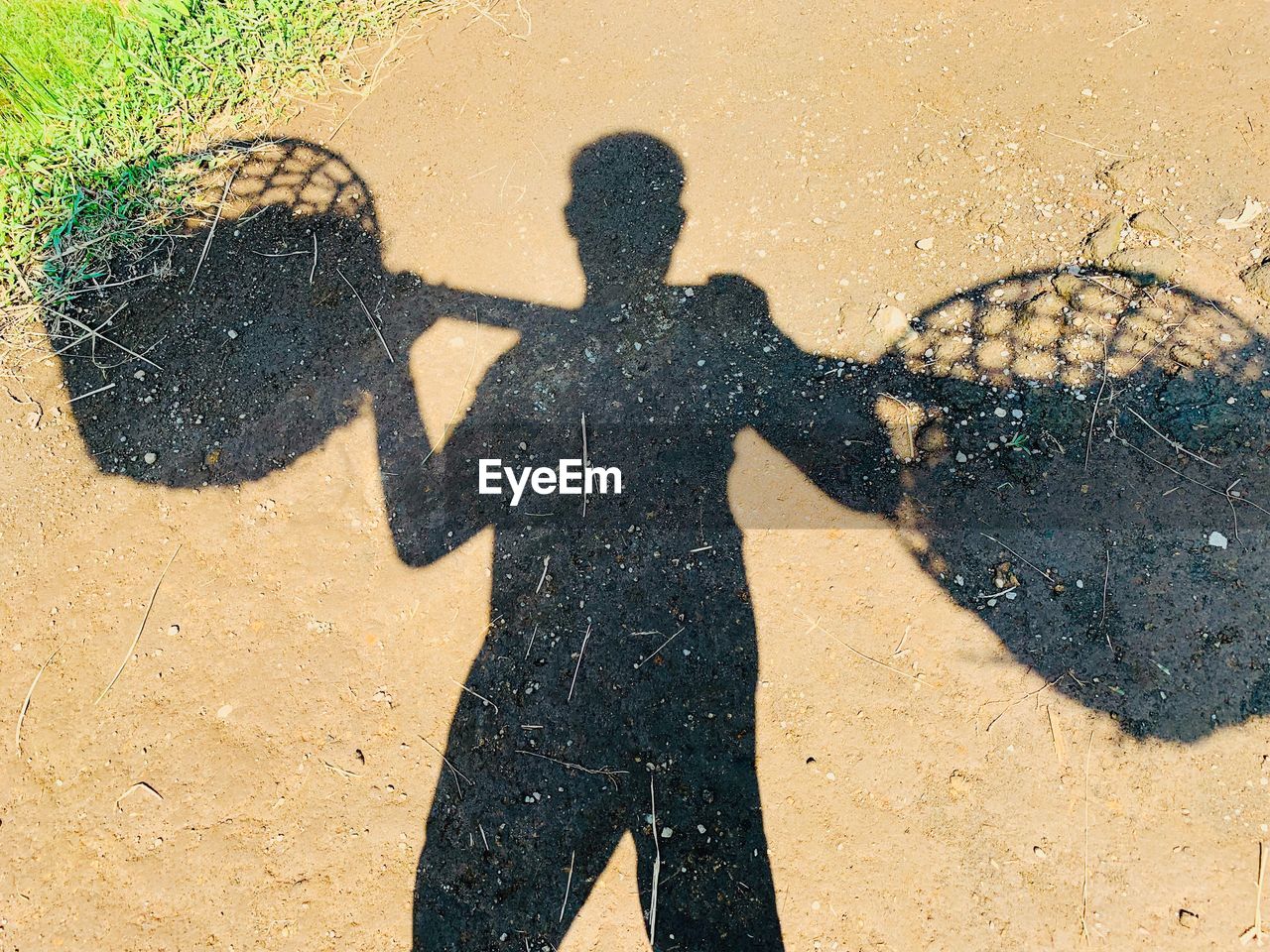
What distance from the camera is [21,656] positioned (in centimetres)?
318

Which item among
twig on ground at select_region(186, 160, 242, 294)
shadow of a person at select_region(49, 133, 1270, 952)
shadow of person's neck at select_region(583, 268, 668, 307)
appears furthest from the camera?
twig on ground at select_region(186, 160, 242, 294)

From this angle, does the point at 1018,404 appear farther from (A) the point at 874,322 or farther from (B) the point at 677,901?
(B) the point at 677,901

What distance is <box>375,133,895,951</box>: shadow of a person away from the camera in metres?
2.78

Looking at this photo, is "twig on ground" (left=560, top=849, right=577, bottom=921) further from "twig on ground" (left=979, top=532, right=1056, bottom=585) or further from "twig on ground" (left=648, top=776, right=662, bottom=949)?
"twig on ground" (left=979, top=532, right=1056, bottom=585)

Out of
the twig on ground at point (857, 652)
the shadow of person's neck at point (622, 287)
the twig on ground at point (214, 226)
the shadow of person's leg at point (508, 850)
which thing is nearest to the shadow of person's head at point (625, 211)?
the shadow of person's neck at point (622, 287)

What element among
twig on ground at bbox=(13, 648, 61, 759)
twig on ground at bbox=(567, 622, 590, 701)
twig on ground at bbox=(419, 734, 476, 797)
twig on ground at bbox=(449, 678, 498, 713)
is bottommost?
twig on ground at bbox=(13, 648, 61, 759)

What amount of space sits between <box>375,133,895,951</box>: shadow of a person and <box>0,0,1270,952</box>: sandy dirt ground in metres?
0.11

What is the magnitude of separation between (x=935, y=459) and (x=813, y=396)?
23.5 inches

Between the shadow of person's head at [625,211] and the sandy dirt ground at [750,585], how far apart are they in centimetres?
9

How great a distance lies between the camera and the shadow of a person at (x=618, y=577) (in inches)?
109

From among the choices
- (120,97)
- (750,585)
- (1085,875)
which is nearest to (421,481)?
(750,585)

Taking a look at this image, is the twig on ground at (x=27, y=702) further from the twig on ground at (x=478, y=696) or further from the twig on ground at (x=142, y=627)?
the twig on ground at (x=478, y=696)

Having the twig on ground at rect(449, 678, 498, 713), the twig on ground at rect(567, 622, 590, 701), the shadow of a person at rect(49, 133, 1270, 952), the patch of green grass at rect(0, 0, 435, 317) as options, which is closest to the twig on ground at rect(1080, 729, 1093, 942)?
the shadow of a person at rect(49, 133, 1270, 952)

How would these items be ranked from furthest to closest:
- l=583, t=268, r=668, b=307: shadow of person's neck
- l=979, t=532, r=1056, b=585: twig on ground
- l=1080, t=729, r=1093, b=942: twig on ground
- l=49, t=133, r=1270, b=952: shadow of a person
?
l=583, t=268, r=668, b=307: shadow of person's neck → l=979, t=532, r=1056, b=585: twig on ground → l=49, t=133, r=1270, b=952: shadow of a person → l=1080, t=729, r=1093, b=942: twig on ground
